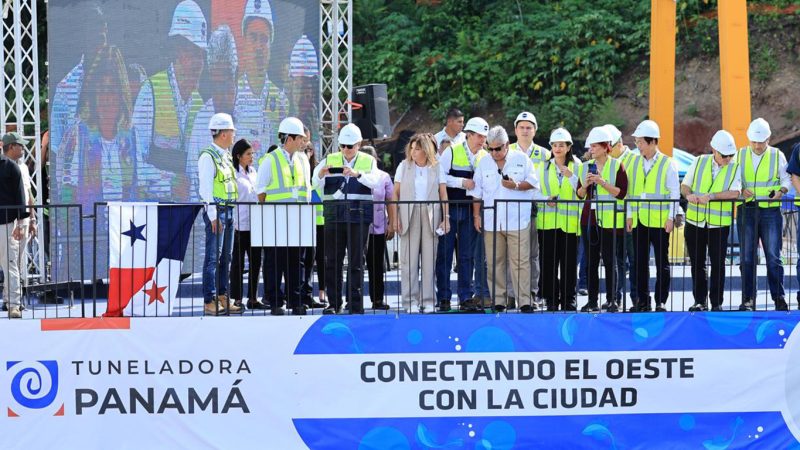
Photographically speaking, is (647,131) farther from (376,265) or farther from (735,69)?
(735,69)

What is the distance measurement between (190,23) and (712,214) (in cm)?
529

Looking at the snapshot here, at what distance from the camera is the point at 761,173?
32.9ft

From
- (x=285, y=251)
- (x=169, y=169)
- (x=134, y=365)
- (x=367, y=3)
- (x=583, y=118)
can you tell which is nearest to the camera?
(x=134, y=365)

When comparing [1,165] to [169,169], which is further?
[169,169]

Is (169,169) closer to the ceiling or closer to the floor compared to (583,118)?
closer to the floor

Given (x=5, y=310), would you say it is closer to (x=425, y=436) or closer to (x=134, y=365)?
(x=134, y=365)

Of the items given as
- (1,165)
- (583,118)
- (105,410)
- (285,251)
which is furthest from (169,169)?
(583,118)

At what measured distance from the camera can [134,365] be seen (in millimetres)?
8664

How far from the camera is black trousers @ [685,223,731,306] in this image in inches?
371

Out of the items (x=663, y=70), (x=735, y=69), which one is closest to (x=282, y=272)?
(x=735, y=69)

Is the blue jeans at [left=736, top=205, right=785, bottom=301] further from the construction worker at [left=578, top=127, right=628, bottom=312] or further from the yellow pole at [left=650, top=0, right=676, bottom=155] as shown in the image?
the yellow pole at [left=650, top=0, right=676, bottom=155]

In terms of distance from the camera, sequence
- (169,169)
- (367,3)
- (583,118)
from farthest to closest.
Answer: (367,3), (583,118), (169,169)

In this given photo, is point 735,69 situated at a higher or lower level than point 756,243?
higher

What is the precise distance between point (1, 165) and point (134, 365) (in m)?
2.36
